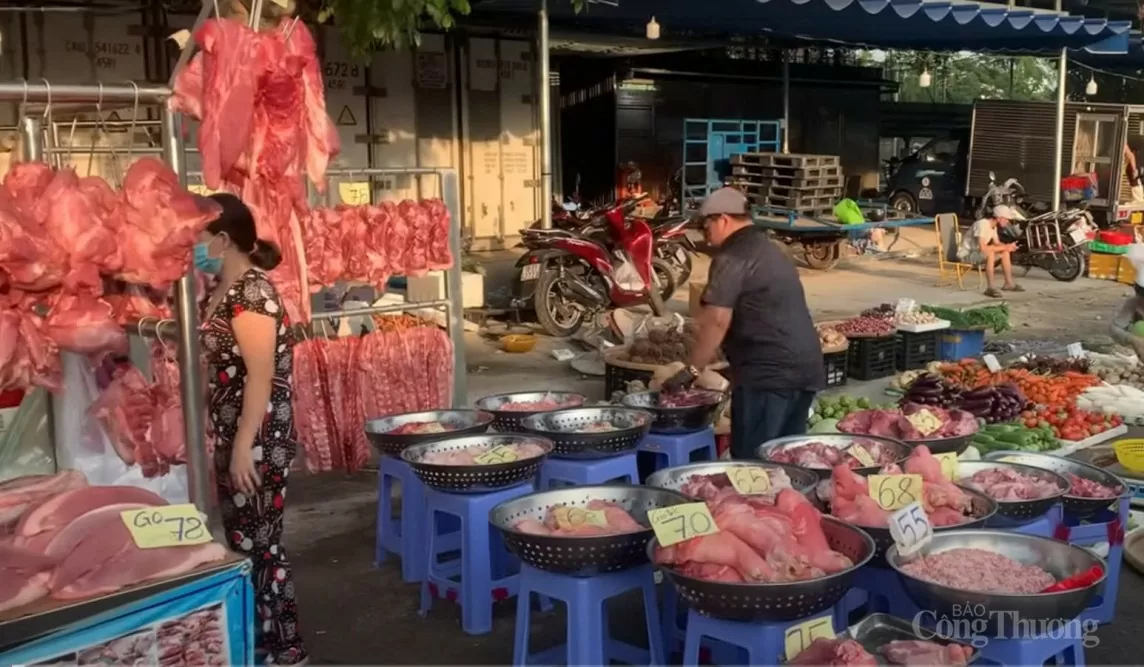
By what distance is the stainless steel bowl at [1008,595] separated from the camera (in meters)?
2.85

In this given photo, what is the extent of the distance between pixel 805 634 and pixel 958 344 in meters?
6.96

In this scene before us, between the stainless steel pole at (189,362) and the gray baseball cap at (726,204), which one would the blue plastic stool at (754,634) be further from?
the gray baseball cap at (726,204)

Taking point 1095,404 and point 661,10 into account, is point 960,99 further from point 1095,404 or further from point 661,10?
point 1095,404

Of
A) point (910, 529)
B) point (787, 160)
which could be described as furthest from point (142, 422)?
point (787, 160)

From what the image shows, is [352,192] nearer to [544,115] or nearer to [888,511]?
[544,115]

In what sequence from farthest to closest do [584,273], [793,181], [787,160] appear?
[787,160] → [793,181] → [584,273]

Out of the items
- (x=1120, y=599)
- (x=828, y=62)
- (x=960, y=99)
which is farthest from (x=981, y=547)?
(x=960, y=99)

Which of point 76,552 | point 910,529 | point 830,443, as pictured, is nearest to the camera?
point 76,552

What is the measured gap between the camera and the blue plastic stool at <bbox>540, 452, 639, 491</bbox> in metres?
4.55

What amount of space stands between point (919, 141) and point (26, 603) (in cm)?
2592

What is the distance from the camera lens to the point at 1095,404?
6953 mm

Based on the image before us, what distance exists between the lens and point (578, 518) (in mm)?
3516

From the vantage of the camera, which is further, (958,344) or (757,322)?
(958,344)

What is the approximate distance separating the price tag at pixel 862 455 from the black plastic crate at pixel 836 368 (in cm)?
400
